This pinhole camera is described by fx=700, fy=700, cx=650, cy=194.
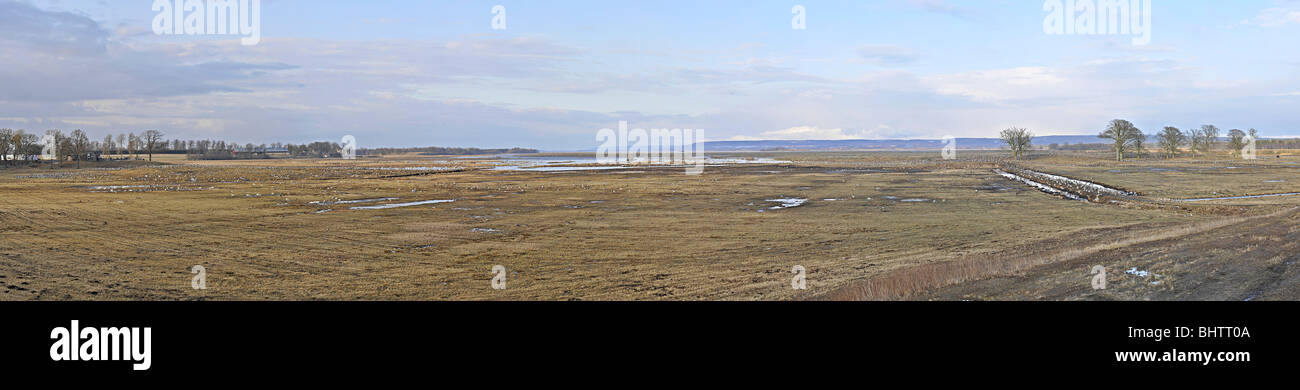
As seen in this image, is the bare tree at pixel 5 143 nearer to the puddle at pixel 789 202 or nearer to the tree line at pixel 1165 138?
the puddle at pixel 789 202

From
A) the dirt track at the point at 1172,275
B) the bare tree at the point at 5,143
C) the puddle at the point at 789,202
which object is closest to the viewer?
the dirt track at the point at 1172,275

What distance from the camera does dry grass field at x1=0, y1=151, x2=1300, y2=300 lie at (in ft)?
43.6

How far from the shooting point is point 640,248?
67.1 ft

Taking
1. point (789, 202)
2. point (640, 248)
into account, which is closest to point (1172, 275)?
point (640, 248)

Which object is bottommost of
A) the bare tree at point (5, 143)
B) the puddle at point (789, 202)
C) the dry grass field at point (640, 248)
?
the dry grass field at point (640, 248)

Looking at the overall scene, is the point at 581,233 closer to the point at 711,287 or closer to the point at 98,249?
the point at 711,287

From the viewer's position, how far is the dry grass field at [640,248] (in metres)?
13.3

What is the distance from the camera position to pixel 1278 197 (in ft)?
122

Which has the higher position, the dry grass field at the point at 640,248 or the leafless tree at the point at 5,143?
the leafless tree at the point at 5,143

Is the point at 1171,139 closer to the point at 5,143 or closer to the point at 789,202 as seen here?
the point at 789,202

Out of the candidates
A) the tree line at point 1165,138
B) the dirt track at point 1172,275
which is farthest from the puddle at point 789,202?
the tree line at point 1165,138
